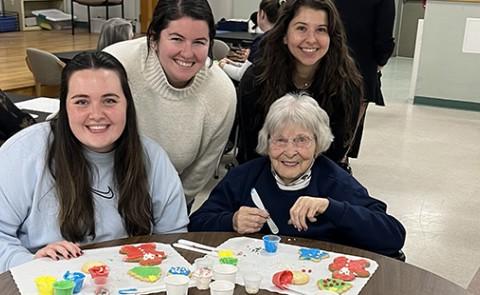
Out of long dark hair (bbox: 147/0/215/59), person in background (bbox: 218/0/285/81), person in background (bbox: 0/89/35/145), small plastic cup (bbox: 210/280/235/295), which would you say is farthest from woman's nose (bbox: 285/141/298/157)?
person in background (bbox: 218/0/285/81)

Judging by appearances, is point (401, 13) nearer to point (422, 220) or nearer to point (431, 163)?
point (431, 163)

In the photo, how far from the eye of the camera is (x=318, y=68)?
231 centimetres

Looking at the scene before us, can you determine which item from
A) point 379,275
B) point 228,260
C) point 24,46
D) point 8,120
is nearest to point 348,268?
point 379,275

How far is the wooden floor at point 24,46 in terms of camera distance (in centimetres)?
522

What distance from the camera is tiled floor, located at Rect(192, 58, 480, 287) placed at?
10.5 ft

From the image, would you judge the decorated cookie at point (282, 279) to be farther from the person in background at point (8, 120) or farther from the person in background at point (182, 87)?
the person in background at point (8, 120)

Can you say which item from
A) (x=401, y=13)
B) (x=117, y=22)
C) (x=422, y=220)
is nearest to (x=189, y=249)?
(x=422, y=220)

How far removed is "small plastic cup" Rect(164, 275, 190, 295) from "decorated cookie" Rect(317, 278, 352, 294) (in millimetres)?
333

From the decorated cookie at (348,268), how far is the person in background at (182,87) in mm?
847

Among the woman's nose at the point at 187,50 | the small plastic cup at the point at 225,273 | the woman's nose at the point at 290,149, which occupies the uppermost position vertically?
the woman's nose at the point at 187,50

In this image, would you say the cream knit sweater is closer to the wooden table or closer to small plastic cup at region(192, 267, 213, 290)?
the wooden table

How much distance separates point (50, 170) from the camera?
1.62m

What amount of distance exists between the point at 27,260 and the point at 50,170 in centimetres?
26

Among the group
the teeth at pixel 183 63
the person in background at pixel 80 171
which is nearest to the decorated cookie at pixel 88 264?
the person in background at pixel 80 171
